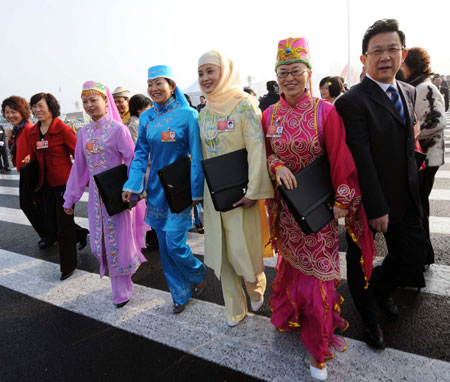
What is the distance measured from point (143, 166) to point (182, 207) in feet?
1.89

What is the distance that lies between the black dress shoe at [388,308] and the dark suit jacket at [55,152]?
344 centimetres

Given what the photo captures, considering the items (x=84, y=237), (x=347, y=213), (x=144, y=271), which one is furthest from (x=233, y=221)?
(x=84, y=237)

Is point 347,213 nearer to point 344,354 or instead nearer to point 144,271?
point 344,354

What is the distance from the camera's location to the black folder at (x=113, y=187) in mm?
2504

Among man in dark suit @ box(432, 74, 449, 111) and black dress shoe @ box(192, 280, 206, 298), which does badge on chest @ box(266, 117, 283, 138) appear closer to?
black dress shoe @ box(192, 280, 206, 298)

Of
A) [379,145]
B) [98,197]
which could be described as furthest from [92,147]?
[379,145]

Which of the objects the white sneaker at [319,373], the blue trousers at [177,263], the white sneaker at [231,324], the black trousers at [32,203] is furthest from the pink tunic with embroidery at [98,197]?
the white sneaker at [319,373]

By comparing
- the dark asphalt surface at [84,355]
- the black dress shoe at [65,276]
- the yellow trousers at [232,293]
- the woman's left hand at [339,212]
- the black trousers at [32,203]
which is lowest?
the dark asphalt surface at [84,355]

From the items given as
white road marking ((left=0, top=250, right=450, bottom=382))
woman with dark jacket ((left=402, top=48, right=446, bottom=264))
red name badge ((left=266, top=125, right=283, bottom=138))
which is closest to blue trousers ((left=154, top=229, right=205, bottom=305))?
white road marking ((left=0, top=250, right=450, bottom=382))

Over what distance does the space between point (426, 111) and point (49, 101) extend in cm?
387

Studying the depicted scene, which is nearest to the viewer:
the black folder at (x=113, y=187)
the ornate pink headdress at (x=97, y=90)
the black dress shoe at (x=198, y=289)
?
the black folder at (x=113, y=187)

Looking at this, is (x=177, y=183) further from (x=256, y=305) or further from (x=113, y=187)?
(x=256, y=305)

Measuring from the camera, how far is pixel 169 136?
2406 mm

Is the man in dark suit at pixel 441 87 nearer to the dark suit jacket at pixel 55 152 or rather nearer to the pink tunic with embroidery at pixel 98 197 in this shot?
the pink tunic with embroidery at pixel 98 197
